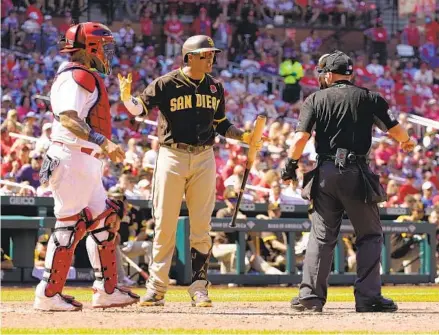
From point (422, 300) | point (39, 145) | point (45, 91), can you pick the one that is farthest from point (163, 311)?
→ point (45, 91)

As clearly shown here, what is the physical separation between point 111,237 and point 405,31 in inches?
1032

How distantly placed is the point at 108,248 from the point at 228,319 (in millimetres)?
1206

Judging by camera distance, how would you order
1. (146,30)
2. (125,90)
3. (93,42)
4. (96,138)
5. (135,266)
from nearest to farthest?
(96,138)
(93,42)
(125,90)
(135,266)
(146,30)

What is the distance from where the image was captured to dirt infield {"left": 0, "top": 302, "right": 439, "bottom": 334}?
852cm

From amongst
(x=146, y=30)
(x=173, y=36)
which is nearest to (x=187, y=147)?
(x=146, y=30)

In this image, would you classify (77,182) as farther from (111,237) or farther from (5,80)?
(5,80)

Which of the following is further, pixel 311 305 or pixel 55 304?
pixel 311 305

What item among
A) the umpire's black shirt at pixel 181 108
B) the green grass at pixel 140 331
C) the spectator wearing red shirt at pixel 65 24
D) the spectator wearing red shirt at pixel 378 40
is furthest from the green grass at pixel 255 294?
the spectator wearing red shirt at pixel 378 40

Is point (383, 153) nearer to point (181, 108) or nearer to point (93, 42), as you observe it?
point (181, 108)

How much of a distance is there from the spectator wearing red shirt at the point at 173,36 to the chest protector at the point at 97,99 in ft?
67.4

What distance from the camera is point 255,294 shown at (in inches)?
539

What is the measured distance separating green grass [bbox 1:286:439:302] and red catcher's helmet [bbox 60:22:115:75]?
2745 millimetres

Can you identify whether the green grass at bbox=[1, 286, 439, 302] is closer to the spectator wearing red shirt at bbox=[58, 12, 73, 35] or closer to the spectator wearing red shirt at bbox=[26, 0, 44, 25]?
the spectator wearing red shirt at bbox=[26, 0, 44, 25]

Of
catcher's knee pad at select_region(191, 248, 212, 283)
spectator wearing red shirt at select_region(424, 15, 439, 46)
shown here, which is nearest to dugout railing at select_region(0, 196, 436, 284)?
catcher's knee pad at select_region(191, 248, 212, 283)
